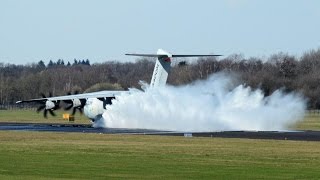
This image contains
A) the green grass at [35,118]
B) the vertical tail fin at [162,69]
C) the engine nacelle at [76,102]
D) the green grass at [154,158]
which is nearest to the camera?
the green grass at [154,158]

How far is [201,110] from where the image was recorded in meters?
83.2

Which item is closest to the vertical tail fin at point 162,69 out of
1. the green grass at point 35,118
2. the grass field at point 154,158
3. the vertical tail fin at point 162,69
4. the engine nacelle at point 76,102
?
the vertical tail fin at point 162,69

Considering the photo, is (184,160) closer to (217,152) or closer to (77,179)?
(217,152)

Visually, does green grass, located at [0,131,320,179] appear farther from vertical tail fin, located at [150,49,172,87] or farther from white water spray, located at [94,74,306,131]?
vertical tail fin, located at [150,49,172,87]

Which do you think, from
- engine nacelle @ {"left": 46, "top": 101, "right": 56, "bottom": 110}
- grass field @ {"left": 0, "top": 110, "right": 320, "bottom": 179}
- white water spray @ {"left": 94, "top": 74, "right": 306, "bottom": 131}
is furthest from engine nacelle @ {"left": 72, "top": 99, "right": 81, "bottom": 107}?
grass field @ {"left": 0, "top": 110, "right": 320, "bottom": 179}

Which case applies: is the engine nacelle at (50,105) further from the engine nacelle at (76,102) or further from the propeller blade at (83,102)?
the propeller blade at (83,102)

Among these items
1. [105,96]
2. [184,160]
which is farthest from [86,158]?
[105,96]

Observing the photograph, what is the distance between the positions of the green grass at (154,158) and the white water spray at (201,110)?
19.3m

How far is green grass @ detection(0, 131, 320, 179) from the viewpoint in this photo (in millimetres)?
36438

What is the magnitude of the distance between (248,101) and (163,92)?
318 inches

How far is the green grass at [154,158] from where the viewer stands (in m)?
36.4

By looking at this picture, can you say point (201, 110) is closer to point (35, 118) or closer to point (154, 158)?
point (35, 118)

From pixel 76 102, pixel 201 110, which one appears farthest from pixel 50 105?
pixel 201 110

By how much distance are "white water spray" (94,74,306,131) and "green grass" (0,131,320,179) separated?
19271mm
